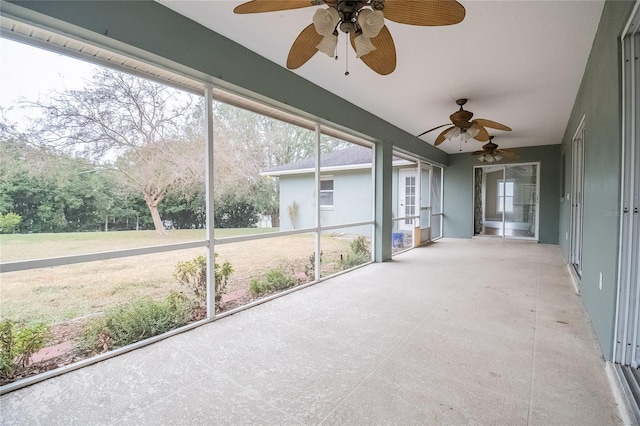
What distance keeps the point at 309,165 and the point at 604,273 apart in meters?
3.25

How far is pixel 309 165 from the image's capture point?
427cm

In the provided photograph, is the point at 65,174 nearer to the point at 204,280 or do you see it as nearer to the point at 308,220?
the point at 204,280

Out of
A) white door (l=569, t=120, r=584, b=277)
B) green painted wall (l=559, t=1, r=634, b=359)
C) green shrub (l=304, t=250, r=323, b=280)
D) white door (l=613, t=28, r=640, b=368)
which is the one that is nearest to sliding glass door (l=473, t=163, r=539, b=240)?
white door (l=569, t=120, r=584, b=277)

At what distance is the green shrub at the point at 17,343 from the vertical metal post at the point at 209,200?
117 cm

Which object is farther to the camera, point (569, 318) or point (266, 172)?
point (266, 172)

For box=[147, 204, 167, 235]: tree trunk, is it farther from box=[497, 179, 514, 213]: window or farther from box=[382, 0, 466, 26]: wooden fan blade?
box=[497, 179, 514, 213]: window

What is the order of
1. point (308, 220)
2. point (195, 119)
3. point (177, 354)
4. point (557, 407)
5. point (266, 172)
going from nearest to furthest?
point (557, 407) → point (177, 354) → point (195, 119) → point (266, 172) → point (308, 220)

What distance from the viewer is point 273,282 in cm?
379

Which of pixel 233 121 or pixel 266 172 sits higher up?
pixel 233 121

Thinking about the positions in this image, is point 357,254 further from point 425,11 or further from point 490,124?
point 425,11

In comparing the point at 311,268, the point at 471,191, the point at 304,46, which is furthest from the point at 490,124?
the point at 471,191

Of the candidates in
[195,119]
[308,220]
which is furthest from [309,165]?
[195,119]

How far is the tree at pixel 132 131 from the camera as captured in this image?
204cm

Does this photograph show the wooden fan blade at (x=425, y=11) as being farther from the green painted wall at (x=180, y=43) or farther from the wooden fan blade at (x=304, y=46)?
the green painted wall at (x=180, y=43)
